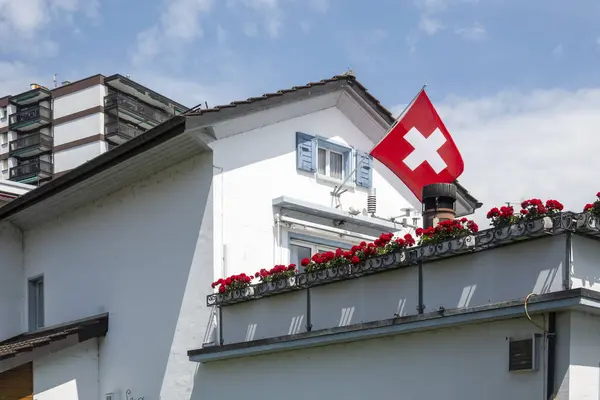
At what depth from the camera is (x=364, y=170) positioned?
17.4 meters

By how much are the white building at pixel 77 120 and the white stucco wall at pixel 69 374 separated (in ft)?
190

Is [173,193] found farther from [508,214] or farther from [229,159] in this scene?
[508,214]

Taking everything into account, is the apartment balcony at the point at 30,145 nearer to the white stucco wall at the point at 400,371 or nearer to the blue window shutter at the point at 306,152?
the blue window shutter at the point at 306,152

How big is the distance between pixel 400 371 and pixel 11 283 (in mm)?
11834

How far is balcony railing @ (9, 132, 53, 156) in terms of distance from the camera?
79.9m

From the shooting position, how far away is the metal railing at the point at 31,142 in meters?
79.7

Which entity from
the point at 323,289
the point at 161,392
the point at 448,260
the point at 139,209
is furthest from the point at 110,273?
the point at 448,260

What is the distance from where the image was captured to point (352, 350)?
11.7m

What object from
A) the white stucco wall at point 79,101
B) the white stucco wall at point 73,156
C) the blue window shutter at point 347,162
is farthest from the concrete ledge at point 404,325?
the white stucco wall at point 73,156

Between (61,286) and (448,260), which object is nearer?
(448,260)

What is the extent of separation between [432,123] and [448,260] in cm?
458

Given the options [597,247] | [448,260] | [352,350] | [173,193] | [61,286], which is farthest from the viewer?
[61,286]

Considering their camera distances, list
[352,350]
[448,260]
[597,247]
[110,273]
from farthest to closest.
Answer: [110,273], [352,350], [448,260], [597,247]

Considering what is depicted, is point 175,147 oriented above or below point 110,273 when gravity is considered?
above
